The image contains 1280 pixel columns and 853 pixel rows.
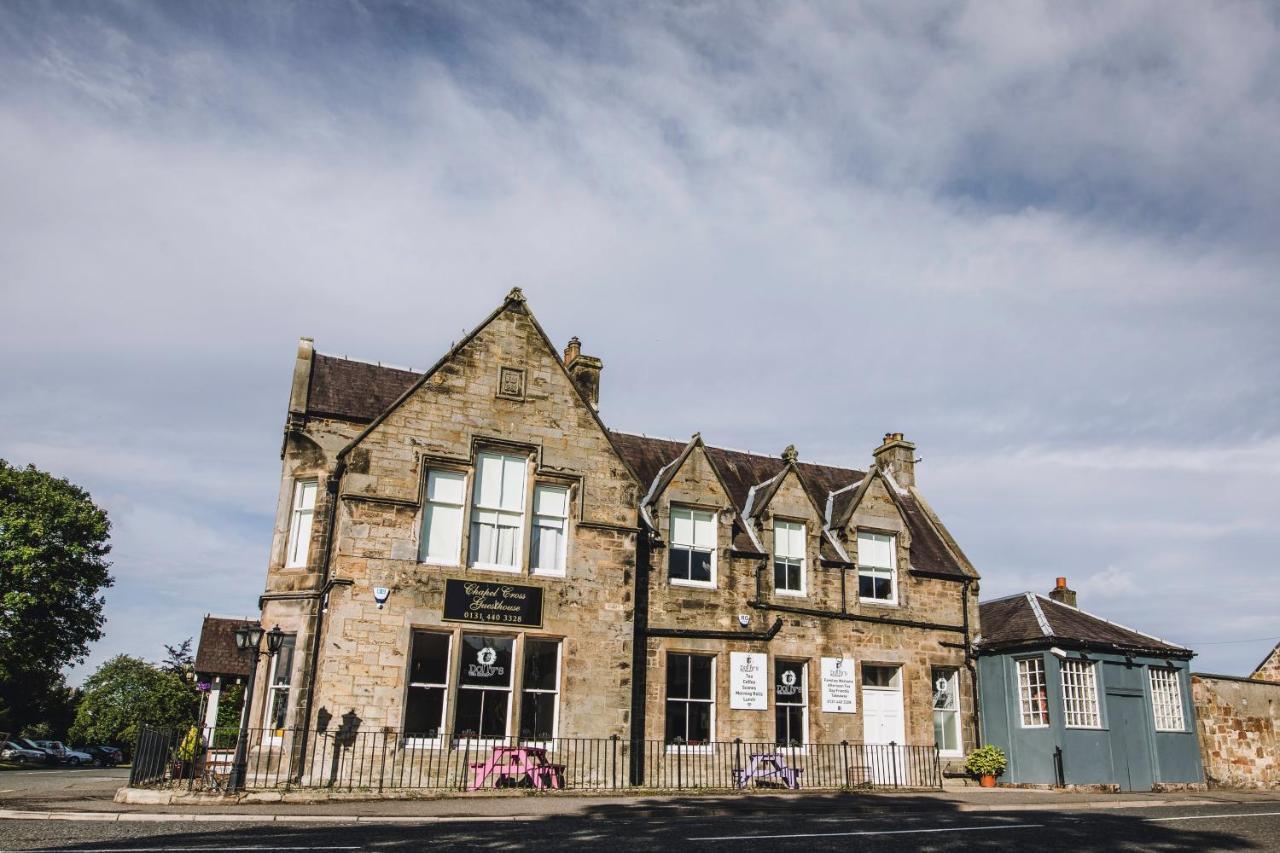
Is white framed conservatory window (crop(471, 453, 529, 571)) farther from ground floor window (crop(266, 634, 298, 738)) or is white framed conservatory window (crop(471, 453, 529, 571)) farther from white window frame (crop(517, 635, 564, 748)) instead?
ground floor window (crop(266, 634, 298, 738))

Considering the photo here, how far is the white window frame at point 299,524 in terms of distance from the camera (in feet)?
67.3

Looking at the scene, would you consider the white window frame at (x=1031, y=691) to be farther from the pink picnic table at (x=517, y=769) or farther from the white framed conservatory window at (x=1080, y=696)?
the pink picnic table at (x=517, y=769)

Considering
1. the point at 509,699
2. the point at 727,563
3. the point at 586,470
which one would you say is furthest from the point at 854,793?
the point at 586,470

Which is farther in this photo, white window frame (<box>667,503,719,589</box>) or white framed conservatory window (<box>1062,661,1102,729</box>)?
white framed conservatory window (<box>1062,661,1102,729</box>)

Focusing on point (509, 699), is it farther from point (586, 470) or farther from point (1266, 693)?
point (1266, 693)

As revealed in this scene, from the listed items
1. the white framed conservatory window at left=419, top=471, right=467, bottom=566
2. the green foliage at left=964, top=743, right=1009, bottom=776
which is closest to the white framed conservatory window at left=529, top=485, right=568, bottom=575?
Result: the white framed conservatory window at left=419, top=471, right=467, bottom=566

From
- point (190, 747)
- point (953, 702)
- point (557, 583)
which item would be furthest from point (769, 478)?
point (190, 747)

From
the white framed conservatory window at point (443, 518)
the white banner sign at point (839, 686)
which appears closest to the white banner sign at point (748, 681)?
the white banner sign at point (839, 686)

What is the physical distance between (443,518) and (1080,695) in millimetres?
16849

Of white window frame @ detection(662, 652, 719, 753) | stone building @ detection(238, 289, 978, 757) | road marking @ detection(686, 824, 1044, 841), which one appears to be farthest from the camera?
white window frame @ detection(662, 652, 719, 753)

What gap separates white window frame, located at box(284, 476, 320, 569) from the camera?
2052 cm

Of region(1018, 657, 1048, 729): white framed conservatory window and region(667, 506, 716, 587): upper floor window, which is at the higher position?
region(667, 506, 716, 587): upper floor window

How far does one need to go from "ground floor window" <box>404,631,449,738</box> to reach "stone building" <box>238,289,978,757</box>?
1.9 inches

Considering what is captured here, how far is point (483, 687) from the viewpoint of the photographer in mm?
19328
